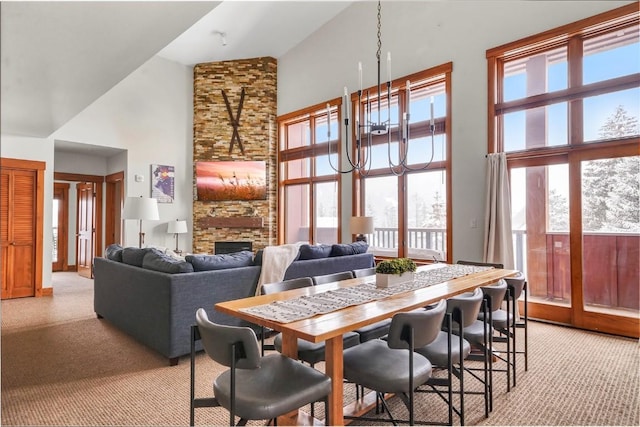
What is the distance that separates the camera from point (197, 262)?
3385 mm

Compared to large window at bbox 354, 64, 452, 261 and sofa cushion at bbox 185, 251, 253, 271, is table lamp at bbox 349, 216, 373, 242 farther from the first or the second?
sofa cushion at bbox 185, 251, 253, 271

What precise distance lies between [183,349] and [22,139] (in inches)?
180

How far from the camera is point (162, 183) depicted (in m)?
7.56

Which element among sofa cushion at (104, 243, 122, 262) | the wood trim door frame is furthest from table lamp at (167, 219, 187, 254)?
sofa cushion at (104, 243, 122, 262)

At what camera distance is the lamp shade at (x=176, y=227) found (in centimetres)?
736

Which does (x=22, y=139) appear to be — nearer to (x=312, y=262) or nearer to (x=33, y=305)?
(x=33, y=305)

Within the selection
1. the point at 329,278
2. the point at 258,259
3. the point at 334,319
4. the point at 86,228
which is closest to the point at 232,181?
the point at 86,228

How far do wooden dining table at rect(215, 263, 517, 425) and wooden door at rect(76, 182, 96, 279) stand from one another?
6918 millimetres

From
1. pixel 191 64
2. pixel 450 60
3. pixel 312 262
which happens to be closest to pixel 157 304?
pixel 312 262

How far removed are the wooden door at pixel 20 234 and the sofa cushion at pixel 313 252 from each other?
4.33 metres

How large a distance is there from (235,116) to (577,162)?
6.01 meters

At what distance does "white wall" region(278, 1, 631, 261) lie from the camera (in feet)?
15.0

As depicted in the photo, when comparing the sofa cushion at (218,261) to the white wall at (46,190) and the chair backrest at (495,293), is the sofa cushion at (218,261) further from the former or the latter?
the white wall at (46,190)

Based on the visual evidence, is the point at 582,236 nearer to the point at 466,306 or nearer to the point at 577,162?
the point at 577,162
